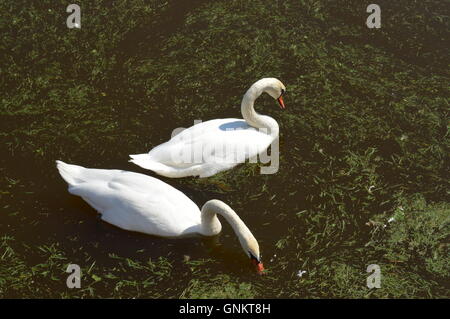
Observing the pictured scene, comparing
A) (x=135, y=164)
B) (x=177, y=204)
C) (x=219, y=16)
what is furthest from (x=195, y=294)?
(x=219, y=16)

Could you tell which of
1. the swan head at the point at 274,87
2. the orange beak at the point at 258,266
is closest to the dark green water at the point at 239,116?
the orange beak at the point at 258,266

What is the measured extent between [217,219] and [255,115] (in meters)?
1.85

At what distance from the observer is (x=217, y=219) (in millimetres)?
7203

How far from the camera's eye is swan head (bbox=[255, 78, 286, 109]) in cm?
862

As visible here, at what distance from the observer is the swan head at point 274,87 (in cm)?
862

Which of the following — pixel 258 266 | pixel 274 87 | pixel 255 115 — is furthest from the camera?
pixel 274 87

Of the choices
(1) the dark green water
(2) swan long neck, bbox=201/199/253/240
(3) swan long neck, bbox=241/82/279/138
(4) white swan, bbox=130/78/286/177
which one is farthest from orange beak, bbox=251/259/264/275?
(3) swan long neck, bbox=241/82/279/138

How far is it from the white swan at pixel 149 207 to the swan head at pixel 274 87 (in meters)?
2.00

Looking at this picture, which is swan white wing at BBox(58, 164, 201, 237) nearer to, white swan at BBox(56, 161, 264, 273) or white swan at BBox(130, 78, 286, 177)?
white swan at BBox(56, 161, 264, 273)

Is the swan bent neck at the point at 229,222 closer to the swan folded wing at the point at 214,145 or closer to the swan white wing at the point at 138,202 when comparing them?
the swan white wing at the point at 138,202

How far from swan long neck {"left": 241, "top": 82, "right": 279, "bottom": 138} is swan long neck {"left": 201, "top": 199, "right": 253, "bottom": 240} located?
182 cm

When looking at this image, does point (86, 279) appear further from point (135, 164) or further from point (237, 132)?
point (237, 132)

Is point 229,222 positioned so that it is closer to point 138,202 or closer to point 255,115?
point 138,202

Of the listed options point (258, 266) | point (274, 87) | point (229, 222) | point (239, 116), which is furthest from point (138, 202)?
point (274, 87)
